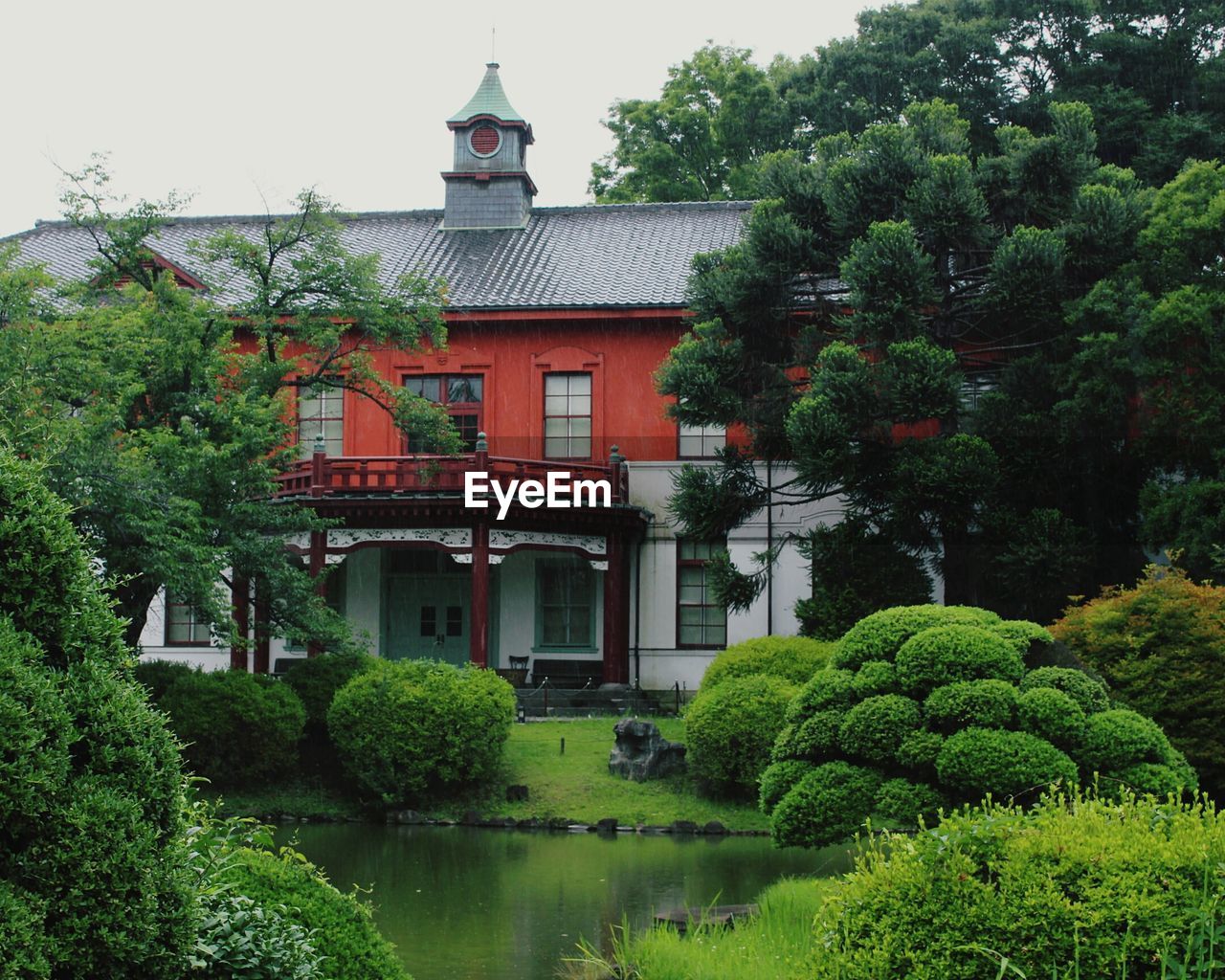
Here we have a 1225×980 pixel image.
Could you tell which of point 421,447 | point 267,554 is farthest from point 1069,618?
point 421,447

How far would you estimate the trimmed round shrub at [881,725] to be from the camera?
32.6 feet

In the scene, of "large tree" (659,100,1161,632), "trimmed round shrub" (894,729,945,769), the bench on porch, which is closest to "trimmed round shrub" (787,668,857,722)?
"trimmed round shrub" (894,729,945,769)

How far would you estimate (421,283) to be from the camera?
21.2 meters

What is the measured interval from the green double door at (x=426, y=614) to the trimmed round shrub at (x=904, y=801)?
54.4ft

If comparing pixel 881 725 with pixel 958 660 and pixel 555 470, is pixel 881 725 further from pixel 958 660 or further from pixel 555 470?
pixel 555 470

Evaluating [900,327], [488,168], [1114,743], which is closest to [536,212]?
[488,168]

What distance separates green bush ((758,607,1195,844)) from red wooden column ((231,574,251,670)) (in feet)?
28.6

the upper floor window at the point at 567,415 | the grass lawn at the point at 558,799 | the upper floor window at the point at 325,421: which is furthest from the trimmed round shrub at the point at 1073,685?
the upper floor window at the point at 325,421

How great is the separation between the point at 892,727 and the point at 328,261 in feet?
42.1

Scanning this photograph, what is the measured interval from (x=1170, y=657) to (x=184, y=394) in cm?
1203

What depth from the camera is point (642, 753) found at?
18172 mm

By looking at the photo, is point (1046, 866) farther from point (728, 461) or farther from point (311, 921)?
point (728, 461)

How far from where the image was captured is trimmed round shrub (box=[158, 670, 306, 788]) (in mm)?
17125

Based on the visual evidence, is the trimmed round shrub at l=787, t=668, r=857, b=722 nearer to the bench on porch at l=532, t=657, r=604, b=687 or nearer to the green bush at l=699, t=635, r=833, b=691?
the green bush at l=699, t=635, r=833, b=691
